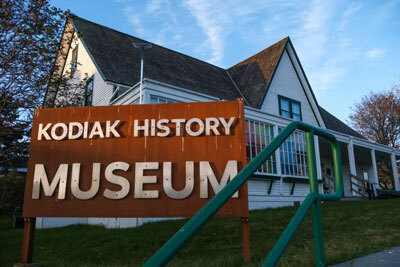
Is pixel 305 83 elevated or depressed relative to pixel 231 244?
elevated

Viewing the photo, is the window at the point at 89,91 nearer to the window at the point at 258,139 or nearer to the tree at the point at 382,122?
the window at the point at 258,139

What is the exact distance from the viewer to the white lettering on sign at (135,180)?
14.7 ft

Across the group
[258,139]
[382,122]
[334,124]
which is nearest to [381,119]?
[382,122]

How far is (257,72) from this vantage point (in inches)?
720

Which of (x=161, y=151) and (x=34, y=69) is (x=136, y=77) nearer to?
(x=34, y=69)

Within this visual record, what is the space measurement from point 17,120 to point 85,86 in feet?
20.3

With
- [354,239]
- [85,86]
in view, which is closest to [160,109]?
[354,239]

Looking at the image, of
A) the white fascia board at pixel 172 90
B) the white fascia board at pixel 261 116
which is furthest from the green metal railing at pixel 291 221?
the white fascia board at pixel 261 116

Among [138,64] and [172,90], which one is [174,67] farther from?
[172,90]

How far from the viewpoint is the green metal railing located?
1.39 m

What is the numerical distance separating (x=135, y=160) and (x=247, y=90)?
45.6 feet

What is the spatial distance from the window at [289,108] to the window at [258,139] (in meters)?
4.91

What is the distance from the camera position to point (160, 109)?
4883 mm

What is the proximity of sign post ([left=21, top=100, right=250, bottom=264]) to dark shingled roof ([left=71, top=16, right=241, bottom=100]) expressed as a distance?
782 cm
